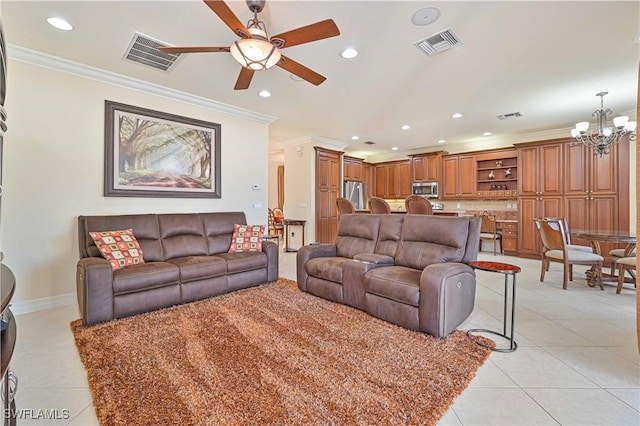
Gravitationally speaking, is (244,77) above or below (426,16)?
below

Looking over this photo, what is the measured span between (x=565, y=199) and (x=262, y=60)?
20.9ft

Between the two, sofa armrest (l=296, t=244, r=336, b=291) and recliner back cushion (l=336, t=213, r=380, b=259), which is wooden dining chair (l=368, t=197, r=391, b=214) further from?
sofa armrest (l=296, t=244, r=336, b=291)

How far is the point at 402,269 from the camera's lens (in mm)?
2863

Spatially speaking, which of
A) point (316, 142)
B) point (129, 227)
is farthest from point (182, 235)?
point (316, 142)

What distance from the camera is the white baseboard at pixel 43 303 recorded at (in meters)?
2.97

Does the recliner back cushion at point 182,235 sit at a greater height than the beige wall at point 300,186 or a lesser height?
lesser

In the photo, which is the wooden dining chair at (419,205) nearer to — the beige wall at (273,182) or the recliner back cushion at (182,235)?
the recliner back cushion at (182,235)

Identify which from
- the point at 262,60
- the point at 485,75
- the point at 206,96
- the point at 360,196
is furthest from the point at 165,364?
the point at 360,196

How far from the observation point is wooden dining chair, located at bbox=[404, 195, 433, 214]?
4.66 m

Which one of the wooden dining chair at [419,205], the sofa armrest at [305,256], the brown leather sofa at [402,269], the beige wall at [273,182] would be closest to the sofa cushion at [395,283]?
the brown leather sofa at [402,269]

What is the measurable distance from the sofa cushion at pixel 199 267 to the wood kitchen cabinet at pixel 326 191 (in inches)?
136

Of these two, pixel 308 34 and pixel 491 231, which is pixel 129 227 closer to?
pixel 308 34

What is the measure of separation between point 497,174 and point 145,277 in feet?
24.5

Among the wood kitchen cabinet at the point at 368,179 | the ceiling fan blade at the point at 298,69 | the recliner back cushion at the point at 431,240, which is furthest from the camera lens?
the wood kitchen cabinet at the point at 368,179
